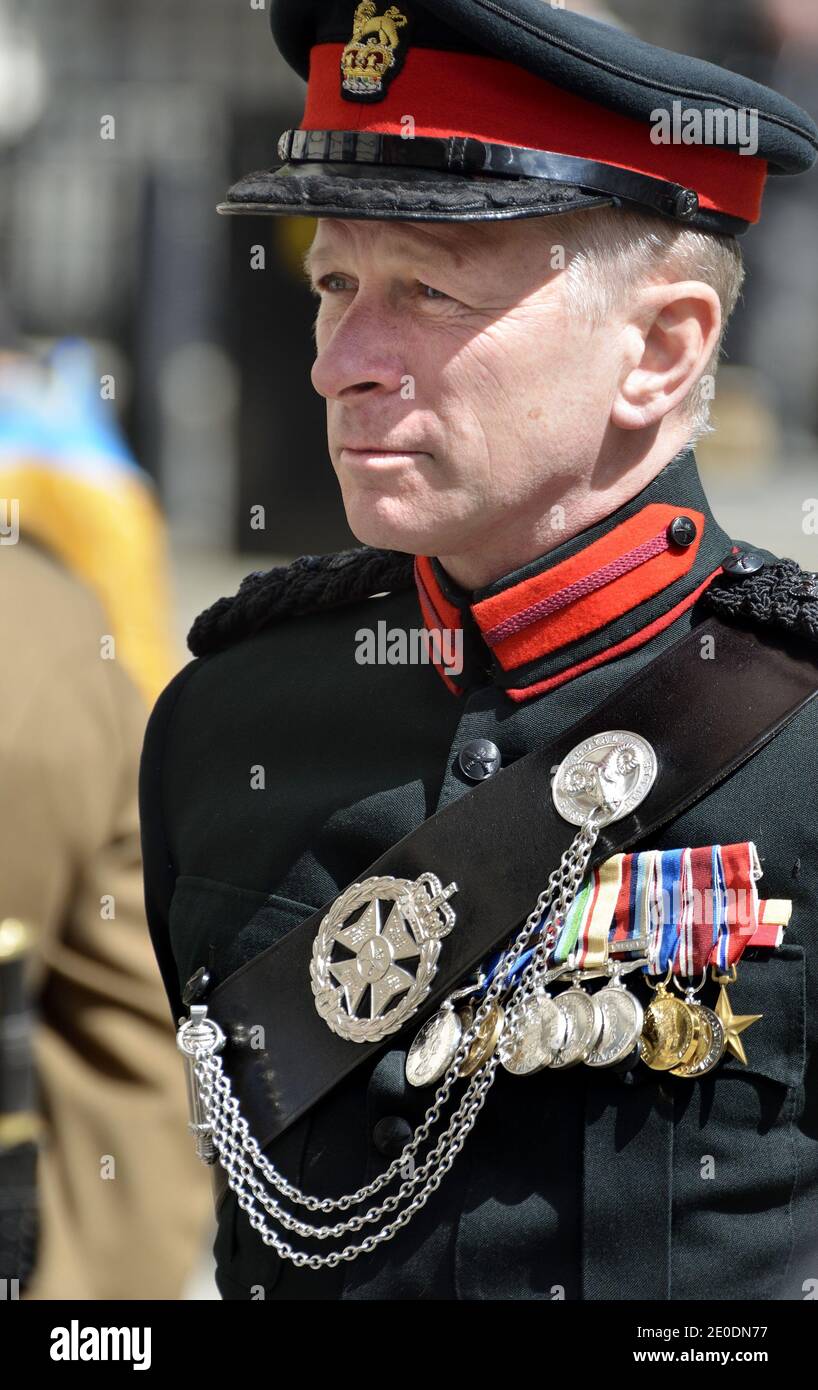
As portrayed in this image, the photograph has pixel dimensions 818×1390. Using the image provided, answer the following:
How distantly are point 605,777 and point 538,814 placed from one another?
3.5 inches

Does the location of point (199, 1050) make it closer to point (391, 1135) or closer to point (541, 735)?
point (391, 1135)

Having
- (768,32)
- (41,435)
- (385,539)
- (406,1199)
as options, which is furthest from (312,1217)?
(768,32)

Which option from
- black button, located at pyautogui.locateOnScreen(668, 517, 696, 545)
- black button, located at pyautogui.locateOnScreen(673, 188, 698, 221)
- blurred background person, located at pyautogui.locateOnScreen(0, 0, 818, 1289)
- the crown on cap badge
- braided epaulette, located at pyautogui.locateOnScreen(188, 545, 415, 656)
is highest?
blurred background person, located at pyautogui.locateOnScreen(0, 0, 818, 1289)

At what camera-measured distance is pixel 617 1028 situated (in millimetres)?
1993

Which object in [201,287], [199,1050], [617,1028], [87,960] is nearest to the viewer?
[617,1028]

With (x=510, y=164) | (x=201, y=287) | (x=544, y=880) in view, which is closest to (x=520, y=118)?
(x=510, y=164)

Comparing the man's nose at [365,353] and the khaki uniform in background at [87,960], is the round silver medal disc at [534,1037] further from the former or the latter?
the khaki uniform in background at [87,960]

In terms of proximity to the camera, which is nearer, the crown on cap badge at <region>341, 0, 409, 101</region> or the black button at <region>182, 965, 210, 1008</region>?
the crown on cap badge at <region>341, 0, 409, 101</region>

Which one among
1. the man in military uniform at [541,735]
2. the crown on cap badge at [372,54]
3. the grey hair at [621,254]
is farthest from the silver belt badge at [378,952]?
the crown on cap badge at [372,54]

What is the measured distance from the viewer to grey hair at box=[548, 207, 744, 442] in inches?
80.0

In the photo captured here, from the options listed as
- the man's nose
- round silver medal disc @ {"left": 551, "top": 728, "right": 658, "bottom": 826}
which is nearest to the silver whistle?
round silver medal disc @ {"left": 551, "top": 728, "right": 658, "bottom": 826}

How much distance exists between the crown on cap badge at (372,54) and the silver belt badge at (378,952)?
34.0 inches

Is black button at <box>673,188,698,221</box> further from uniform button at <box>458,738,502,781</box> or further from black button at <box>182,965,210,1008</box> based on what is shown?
black button at <box>182,965,210,1008</box>

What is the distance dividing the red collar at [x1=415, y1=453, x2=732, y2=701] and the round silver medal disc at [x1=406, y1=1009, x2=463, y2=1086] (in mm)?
379
